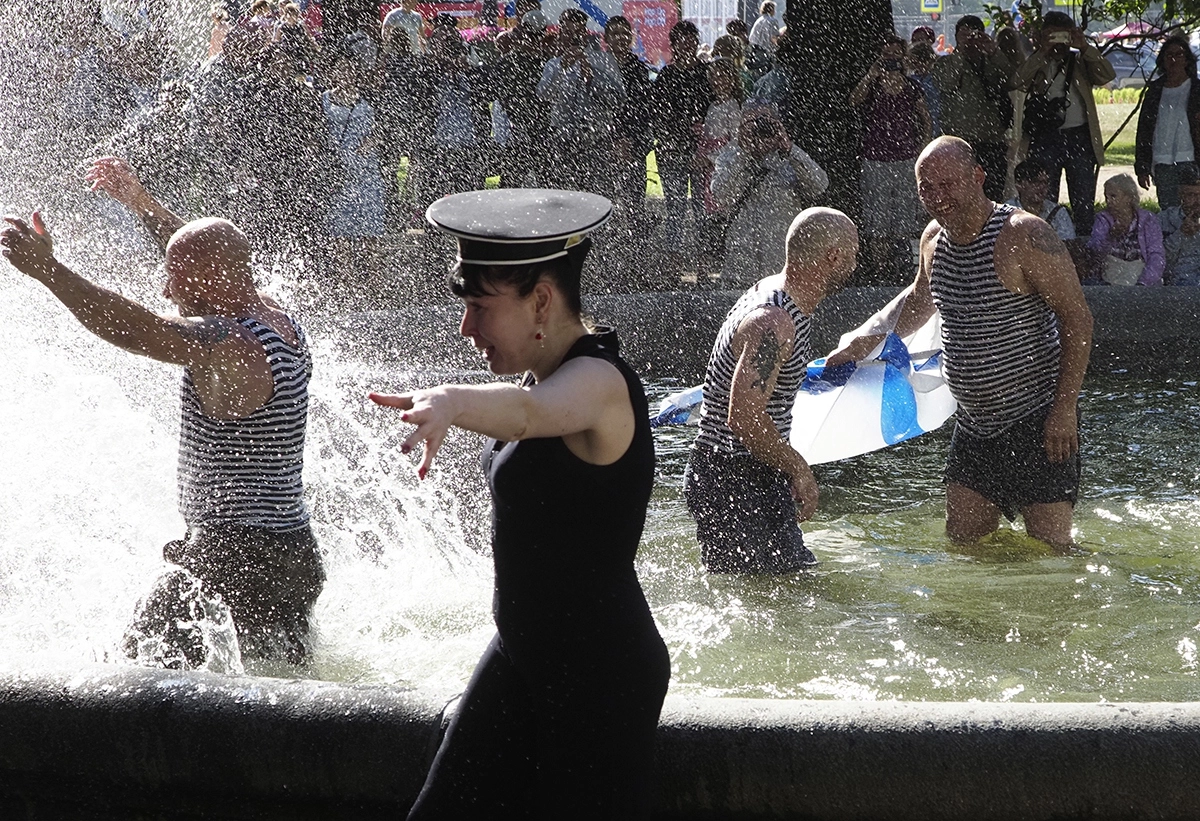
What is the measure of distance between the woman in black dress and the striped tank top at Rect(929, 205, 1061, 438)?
3.11 meters

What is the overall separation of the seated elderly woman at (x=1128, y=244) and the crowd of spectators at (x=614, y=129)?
0.05m

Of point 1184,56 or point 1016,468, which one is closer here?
point 1016,468

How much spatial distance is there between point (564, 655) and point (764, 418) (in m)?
2.52

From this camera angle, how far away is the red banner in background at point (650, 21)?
19641 millimetres

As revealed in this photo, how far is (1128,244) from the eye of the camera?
10195mm

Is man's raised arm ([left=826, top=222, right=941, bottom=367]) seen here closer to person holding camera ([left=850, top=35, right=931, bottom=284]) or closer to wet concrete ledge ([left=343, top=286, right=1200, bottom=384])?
wet concrete ledge ([left=343, top=286, right=1200, bottom=384])

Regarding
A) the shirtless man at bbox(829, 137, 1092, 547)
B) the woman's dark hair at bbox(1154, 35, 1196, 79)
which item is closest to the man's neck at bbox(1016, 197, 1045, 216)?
the woman's dark hair at bbox(1154, 35, 1196, 79)

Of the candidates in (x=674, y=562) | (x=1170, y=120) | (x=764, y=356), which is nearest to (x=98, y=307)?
(x=764, y=356)

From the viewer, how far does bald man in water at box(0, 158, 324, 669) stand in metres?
4.02

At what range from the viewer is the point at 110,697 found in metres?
3.21

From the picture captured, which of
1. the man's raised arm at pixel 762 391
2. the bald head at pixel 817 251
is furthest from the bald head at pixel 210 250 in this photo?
the bald head at pixel 817 251

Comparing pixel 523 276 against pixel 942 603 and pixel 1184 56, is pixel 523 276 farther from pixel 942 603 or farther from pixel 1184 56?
pixel 1184 56

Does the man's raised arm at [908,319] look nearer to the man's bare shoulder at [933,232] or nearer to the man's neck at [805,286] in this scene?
the man's bare shoulder at [933,232]

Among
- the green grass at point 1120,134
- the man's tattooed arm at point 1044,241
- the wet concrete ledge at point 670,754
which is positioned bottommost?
the green grass at point 1120,134
